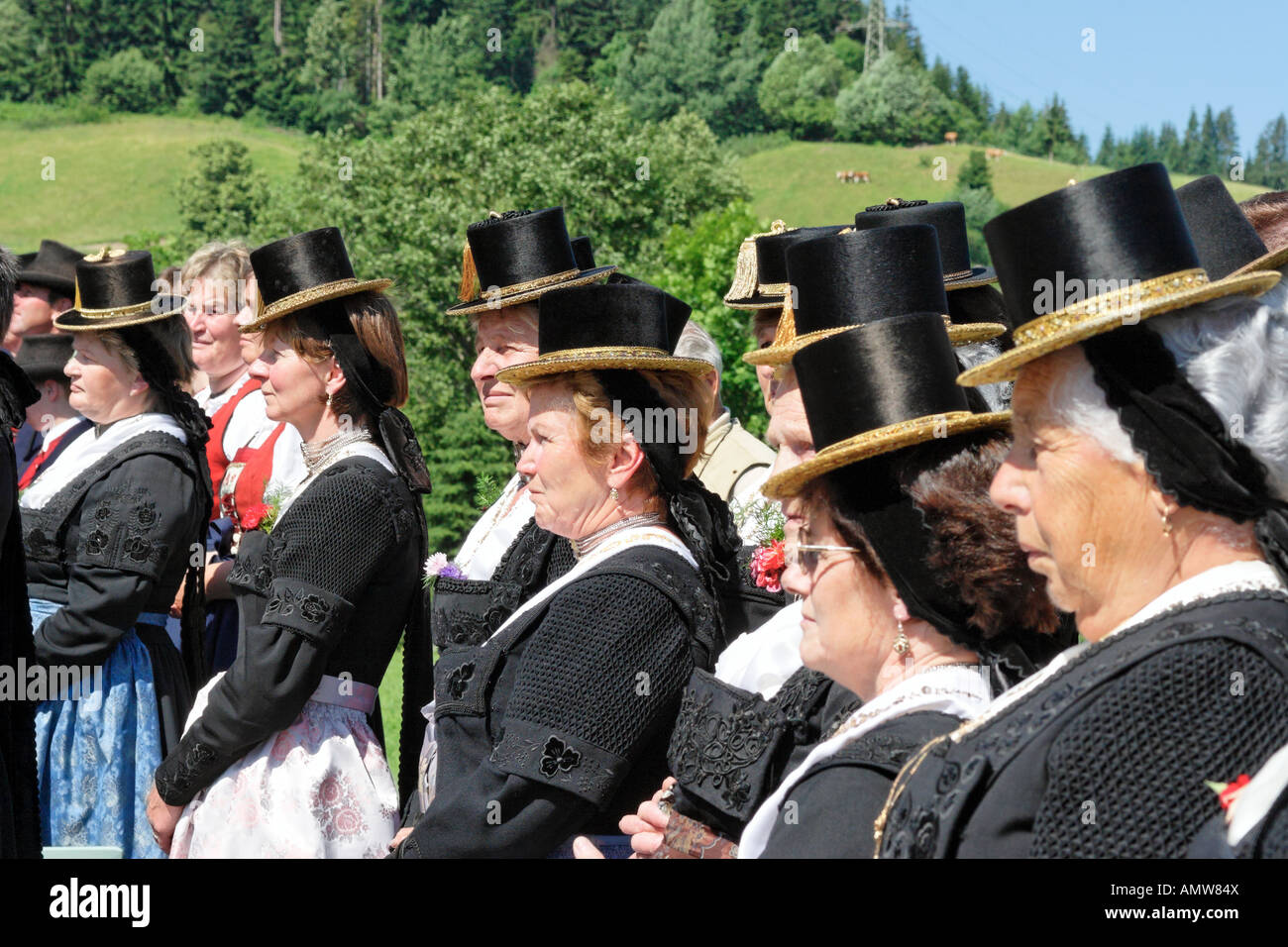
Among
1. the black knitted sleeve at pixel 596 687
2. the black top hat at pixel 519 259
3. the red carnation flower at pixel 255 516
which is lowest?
the red carnation flower at pixel 255 516

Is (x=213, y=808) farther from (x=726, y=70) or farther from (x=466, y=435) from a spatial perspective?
(x=726, y=70)

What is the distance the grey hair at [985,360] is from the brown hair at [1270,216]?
667 mm

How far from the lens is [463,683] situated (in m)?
3.07

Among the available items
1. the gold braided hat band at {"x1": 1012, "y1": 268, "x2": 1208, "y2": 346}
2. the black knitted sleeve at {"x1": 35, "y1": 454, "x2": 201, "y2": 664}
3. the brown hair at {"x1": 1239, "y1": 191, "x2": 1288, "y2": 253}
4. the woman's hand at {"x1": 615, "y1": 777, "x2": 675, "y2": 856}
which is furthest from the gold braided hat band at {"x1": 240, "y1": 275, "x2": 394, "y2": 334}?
the gold braided hat band at {"x1": 1012, "y1": 268, "x2": 1208, "y2": 346}

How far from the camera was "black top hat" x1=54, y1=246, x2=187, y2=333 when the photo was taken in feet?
16.4

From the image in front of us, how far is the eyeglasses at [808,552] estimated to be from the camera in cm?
223

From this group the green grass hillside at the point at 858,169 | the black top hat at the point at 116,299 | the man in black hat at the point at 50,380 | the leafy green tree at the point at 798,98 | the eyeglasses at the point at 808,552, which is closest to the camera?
the eyeglasses at the point at 808,552

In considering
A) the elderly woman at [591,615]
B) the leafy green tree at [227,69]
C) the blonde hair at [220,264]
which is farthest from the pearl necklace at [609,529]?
the leafy green tree at [227,69]

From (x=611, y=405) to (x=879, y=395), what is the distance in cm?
96

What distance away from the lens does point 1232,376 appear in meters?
1.72

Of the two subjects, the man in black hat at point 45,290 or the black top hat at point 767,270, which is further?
the man in black hat at point 45,290

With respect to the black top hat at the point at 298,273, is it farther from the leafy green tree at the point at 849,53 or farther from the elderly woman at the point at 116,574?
the leafy green tree at the point at 849,53

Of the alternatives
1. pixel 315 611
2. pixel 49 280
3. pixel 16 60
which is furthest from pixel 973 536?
pixel 16 60
